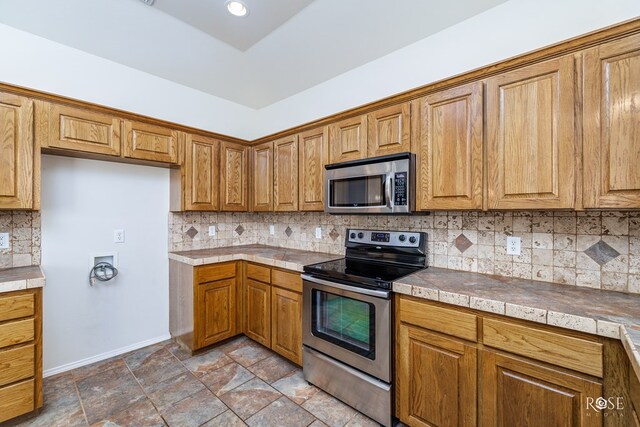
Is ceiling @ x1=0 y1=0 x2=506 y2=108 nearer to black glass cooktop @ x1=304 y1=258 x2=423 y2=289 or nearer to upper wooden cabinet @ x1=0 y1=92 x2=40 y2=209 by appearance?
upper wooden cabinet @ x1=0 y1=92 x2=40 y2=209

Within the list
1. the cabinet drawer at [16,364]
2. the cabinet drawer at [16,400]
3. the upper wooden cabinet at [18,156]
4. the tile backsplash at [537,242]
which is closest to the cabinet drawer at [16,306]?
the cabinet drawer at [16,364]

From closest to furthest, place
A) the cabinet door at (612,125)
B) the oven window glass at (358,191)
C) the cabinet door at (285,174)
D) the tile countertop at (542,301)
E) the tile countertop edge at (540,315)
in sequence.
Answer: the tile countertop edge at (540,315), the tile countertop at (542,301), the cabinet door at (612,125), the oven window glass at (358,191), the cabinet door at (285,174)

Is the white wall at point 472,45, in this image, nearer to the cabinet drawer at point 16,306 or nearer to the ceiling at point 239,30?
the ceiling at point 239,30

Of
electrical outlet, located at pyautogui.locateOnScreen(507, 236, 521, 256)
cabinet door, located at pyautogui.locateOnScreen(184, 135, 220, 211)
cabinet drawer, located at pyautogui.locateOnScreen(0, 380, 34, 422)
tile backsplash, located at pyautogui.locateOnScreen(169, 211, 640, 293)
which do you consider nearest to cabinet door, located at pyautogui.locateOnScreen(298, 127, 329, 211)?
tile backsplash, located at pyautogui.locateOnScreen(169, 211, 640, 293)

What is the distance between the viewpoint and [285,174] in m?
2.92

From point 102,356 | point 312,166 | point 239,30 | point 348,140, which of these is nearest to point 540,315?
point 348,140

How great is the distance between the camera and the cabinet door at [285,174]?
111 inches

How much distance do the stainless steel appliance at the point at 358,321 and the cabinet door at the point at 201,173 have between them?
144 cm

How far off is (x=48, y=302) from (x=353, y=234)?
262 cm

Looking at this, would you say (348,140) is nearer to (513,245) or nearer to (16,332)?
→ (513,245)

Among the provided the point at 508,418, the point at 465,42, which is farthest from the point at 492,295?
the point at 465,42

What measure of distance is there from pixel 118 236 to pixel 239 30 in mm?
2163

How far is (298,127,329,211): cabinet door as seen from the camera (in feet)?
8.50

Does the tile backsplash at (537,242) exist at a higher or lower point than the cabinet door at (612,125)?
lower
